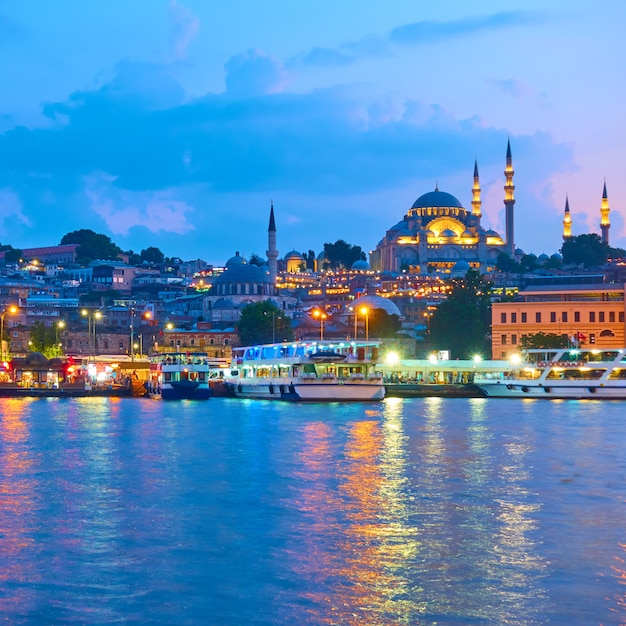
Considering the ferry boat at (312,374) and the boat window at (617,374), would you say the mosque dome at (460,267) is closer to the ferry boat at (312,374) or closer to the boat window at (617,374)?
the ferry boat at (312,374)

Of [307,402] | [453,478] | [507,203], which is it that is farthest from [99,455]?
[507,203]

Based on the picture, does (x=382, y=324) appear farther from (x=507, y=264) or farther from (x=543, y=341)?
(x=507, y=264)

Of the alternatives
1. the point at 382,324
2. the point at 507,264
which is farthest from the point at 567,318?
the point at 507,264

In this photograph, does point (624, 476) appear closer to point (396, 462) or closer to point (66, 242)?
point (396, 462)

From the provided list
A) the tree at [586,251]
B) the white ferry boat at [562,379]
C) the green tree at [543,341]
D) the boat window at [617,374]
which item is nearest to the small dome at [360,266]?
the tree at [586,251]

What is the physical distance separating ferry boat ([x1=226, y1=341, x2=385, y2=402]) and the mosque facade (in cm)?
8641

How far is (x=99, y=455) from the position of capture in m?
27.7

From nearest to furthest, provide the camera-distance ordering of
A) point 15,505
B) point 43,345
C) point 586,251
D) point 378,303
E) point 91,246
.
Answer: point 15,505, point 43,345, point 378,303, point 586,251, point 91,246

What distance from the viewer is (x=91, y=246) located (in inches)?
6388

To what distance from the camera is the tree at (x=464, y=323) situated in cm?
7331

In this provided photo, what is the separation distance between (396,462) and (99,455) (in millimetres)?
6726

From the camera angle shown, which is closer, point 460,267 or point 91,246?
point 460,267

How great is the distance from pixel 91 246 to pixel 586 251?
2511 inches

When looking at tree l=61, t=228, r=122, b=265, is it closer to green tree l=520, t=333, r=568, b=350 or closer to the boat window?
green tree l=520, t=333, r=568, b=350
